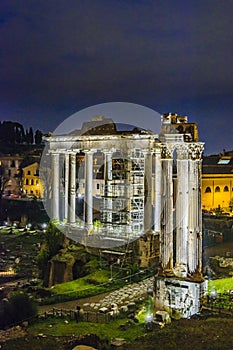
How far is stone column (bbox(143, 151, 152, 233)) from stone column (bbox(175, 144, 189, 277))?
19.4 ft

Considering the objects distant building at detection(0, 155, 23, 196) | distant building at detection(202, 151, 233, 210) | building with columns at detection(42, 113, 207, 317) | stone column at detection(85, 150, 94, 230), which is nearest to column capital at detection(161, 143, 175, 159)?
building with columns at detection(42, 113, 207, 317)

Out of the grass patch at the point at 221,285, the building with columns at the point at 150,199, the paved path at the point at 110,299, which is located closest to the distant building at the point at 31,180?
the building with columns at the point at 150,199

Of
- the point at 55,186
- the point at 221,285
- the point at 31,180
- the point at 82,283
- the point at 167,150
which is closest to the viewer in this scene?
the point at 167,150

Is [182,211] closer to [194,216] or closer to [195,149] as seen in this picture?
[194,216]

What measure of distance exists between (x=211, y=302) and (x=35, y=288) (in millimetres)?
5514

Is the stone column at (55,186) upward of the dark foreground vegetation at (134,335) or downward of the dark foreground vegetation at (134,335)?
upward

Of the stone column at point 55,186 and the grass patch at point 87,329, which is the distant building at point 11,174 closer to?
the stone column at point 55,186

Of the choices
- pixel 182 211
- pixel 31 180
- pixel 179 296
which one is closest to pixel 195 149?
pixel 182 211

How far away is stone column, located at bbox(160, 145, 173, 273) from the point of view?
10.8 meters

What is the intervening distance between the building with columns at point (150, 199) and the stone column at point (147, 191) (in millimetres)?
25

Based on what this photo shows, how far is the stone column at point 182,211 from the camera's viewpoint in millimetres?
10641

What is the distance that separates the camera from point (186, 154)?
35.2 ft

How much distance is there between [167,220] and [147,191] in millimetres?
6201

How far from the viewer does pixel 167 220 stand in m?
10.8
